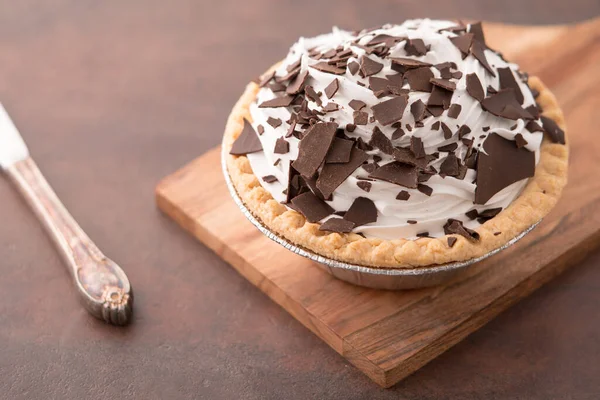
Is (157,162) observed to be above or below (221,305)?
above

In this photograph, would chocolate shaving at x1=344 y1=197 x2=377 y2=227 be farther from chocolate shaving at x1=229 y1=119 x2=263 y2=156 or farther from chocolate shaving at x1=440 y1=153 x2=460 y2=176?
chocolate shaving at x1=229 y1=119 x2=263 y2=156

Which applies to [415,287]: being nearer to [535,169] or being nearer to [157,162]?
[535,169]

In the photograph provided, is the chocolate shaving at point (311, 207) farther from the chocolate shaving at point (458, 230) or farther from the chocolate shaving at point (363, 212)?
the chocolate shaving at point (458, 230)

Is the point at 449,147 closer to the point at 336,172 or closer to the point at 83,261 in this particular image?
the point at 336,172

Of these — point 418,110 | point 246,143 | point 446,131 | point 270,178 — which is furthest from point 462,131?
point 246,143

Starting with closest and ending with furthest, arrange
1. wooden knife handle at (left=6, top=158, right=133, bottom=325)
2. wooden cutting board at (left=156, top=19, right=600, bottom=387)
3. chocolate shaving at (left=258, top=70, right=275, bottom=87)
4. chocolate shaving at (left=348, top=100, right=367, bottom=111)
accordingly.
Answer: chocolate shaving at (left=348, top=100, right=367, bottom=111) < wooden cutting board at (left=156, top=19, right=600, bottom=387) < wooden knife handle at (left=6, top=158, right=133, bottom=325) < chocolate shaving at (left=258, top=70, right=275, bottom=87)

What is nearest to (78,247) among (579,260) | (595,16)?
(579,260)

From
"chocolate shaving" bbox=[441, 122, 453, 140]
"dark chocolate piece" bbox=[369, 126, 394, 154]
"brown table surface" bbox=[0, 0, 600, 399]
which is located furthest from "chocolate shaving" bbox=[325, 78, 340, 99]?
"brown table surface" bbox=[0, 0, 600, 399]
